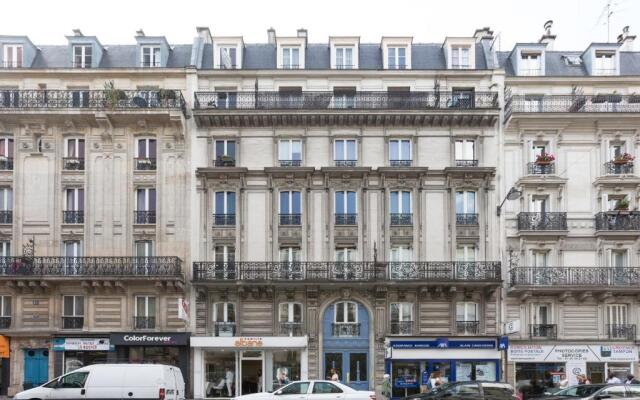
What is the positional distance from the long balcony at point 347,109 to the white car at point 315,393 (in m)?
15.0

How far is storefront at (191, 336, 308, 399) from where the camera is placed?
1341 inches

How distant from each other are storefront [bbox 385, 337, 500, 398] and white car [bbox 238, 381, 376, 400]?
10.9 m

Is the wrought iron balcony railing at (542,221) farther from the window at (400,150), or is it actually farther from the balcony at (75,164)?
the balcony at (75,164)

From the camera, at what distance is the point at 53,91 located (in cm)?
3506

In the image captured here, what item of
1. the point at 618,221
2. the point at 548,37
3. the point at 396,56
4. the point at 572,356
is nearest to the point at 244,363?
the point at 572,356

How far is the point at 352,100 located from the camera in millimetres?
35625

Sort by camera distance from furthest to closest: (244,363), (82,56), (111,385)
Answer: (82,56), (244,363), (111,385)

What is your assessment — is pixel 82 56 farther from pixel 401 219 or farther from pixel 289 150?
pixel 401 219

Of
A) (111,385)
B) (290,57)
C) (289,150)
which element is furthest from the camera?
(290,57)

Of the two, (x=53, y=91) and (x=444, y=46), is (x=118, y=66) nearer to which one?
(x=53, y=91)

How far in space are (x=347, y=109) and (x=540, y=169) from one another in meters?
9.18

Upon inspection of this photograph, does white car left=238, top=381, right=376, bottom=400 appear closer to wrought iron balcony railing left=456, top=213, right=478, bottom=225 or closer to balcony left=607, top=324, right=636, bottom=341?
wrought iron balcony railing left=456, top=213, right=478, bottom=225

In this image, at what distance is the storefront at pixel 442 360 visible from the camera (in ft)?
112

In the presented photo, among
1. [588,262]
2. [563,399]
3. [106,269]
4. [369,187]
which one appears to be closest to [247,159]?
[369,187]
